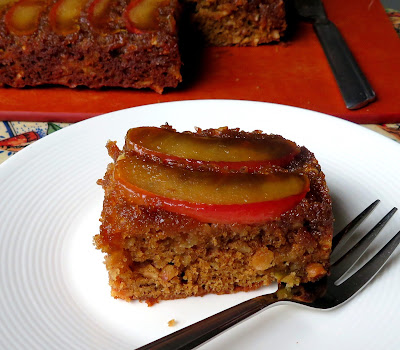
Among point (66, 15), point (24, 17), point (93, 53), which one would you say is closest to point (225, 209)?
point (93, 53)

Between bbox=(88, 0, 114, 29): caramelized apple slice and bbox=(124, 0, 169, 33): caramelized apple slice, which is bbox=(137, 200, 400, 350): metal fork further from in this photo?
bbox=(88, 0, 114, 29): caramelized apple slice

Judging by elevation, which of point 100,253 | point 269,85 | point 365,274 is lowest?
point 269,85

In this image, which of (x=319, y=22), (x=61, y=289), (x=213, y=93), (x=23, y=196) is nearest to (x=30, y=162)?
(x=23, y=196)

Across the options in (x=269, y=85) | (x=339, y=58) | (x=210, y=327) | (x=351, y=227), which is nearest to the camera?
(x=210, y=327)

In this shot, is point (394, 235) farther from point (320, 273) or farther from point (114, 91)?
point (114, 91)

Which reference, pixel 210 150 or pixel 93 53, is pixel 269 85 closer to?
pixel 93 53

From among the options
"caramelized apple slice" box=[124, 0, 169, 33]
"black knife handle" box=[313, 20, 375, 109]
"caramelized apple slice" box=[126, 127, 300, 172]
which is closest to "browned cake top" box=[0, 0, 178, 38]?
"caramelized apple slice" box=[124, 0, 169, 33]

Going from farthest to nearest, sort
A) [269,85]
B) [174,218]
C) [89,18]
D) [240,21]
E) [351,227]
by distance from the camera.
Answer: [240,21] → [269,85] → [89,18] → [351,227] → [174,218]

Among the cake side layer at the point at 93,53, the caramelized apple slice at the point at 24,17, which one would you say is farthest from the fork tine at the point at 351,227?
the caramelized apple slice at the point at 24,17

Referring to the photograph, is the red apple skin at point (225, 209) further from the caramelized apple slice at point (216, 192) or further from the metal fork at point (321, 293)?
the metal fork at point (321, 293)
